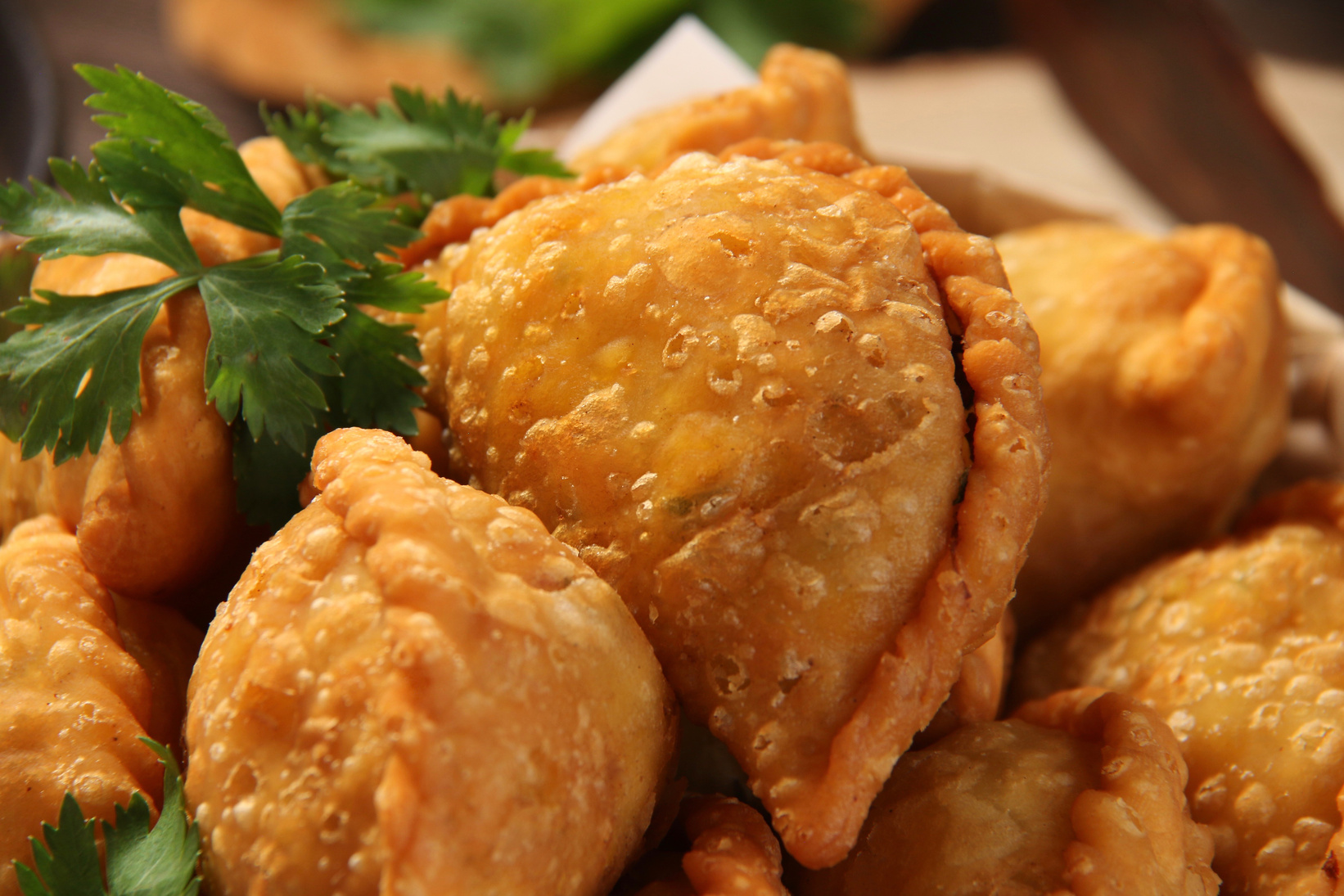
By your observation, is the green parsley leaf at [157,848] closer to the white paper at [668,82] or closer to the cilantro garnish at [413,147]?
the cilantro garnish at [413,147]

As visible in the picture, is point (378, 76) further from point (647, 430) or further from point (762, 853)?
point (762, 853)

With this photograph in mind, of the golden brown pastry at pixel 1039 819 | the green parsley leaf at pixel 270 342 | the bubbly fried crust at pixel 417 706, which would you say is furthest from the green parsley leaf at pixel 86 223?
the golden brown pastry at pixel 1039 819

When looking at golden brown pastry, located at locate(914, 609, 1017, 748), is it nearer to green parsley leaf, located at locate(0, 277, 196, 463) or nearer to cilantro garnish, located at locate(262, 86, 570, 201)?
cilantro garnish, located at locate(262, 86, 570, 201)

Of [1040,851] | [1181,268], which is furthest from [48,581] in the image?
[1181,268]

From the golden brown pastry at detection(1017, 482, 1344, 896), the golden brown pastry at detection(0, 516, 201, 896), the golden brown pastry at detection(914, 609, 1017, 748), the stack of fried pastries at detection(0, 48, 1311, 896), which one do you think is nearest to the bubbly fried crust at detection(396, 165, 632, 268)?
the stack of fried pastries at detection(0, 48, 1311, 896)

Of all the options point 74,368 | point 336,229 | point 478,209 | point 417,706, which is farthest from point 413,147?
point 417,706

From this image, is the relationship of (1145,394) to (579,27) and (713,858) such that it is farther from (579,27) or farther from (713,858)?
(579,27)
